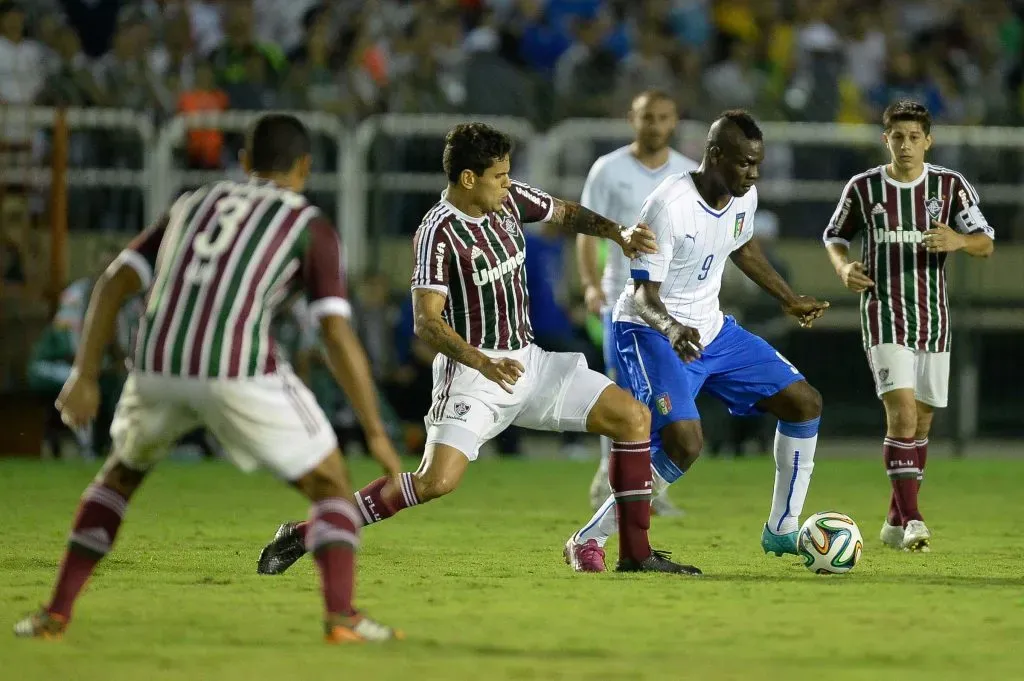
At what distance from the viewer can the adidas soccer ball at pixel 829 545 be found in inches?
320

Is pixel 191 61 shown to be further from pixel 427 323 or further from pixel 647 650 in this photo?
pixel 647 650

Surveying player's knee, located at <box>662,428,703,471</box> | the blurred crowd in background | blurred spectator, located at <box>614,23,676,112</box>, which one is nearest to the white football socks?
player's knee, located at <box>662,428,703,471</box>

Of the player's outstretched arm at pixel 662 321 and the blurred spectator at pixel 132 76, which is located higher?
the blurred spectator at pixel 132 76

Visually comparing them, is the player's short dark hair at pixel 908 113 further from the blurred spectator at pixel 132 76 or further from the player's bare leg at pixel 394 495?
the blurred spectator at pixel 132 76

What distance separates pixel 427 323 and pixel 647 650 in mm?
2260

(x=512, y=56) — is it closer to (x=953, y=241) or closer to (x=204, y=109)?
(x=204, y=109)

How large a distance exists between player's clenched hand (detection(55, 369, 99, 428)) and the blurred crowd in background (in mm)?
10387

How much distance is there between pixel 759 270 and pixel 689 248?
43 centimetres

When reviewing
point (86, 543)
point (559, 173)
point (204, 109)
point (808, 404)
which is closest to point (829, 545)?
point (808, 404)

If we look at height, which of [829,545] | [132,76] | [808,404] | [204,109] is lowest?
[829,545]

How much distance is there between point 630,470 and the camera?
8.02m

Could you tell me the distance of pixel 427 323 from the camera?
769cm

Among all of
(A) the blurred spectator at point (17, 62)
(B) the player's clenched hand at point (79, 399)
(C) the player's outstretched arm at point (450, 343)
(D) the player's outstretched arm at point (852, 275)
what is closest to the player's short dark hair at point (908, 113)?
(D) the player's outstretched arm at point (852, 275)

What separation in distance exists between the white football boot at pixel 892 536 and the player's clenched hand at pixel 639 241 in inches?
100
